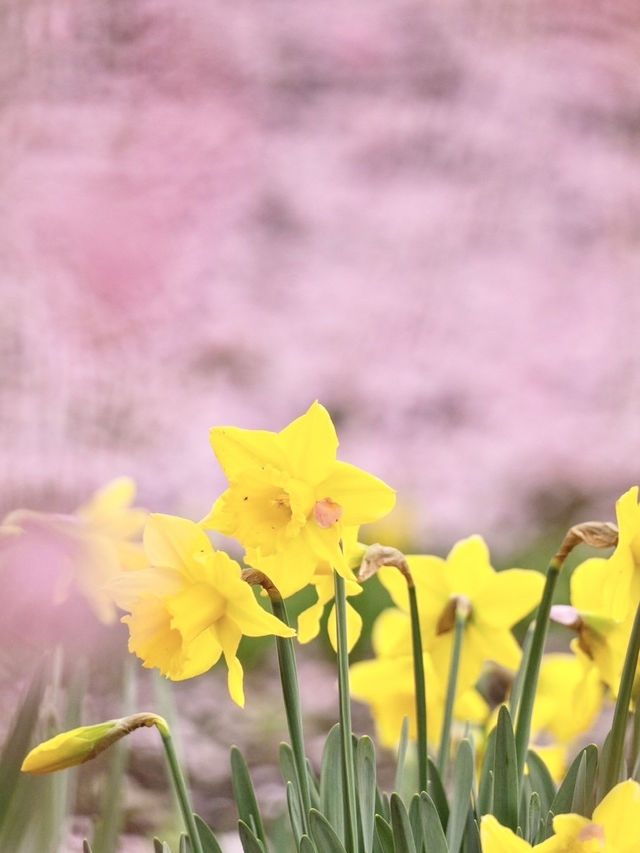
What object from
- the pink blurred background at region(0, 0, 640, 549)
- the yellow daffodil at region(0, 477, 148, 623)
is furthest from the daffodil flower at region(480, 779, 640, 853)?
the pink blurred background at region(0, 0, 640, 549)

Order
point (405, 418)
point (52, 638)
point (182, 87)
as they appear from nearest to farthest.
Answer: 1. point (52, 638)
2. point (182, 87)
3. point (405, 418)

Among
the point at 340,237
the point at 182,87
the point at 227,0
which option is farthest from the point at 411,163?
the point at 182,87

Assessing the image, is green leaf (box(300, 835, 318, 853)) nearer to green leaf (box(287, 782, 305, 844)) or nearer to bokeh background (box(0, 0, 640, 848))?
green leaf (box(287, 782, 305, 844))

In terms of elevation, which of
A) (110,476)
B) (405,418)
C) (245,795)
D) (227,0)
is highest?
(227,0)

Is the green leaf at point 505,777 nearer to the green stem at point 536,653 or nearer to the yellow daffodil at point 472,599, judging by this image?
the green stem at point 536,653

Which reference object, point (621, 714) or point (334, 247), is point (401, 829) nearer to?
point (621, 714)

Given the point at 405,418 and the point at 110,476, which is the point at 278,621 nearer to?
the point at 110,476
